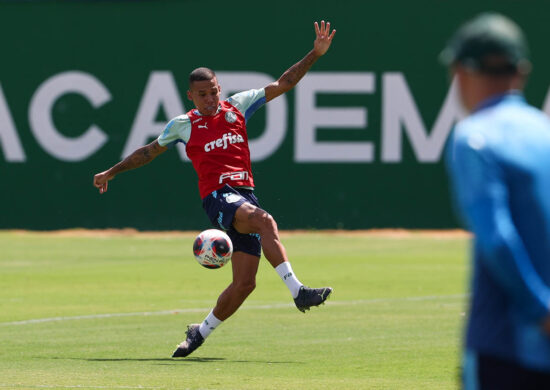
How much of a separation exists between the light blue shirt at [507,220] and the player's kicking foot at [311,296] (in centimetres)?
609

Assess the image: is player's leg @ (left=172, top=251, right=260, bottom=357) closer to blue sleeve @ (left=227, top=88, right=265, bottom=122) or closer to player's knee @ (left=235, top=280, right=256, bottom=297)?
player's knee @ (left=235, top=280, right=256, bottom=297)

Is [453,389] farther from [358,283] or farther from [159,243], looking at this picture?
[159,243]

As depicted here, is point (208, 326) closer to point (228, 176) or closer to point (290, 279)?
point (290, 279)

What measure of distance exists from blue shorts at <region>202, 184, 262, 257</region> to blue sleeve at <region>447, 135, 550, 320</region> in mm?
6964

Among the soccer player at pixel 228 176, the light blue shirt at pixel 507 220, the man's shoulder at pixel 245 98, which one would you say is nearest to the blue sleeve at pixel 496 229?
the light blue shirt at pixel 507 220

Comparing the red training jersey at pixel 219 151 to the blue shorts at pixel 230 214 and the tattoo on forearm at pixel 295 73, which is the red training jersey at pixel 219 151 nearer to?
the blue shorts at pixel 230 214

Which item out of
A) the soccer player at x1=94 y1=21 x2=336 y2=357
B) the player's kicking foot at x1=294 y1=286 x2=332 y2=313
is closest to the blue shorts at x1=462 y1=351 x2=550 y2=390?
the player's kicking foot at x1=294 y1=286 x2=332 y2=313

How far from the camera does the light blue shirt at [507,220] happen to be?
153 inches

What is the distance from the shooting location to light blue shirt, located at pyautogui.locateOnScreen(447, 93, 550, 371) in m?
3.88

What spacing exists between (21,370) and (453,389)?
3.51 m

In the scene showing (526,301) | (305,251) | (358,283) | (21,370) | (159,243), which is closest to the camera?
(526,301)

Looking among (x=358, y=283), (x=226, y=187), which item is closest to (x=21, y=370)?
(x=226, y=187)

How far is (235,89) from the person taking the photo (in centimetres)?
2692

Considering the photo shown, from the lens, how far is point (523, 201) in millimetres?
3961
